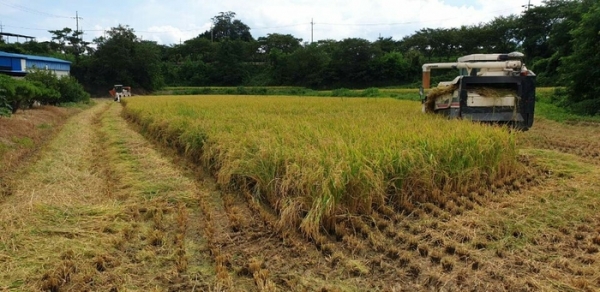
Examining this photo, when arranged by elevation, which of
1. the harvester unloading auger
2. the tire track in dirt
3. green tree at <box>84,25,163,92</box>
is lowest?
the tire track in dirt

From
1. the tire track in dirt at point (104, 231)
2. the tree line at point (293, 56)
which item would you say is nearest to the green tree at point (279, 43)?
the tree line at point (293, 56)

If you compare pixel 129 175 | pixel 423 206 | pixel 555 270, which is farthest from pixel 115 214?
pixel 555 270

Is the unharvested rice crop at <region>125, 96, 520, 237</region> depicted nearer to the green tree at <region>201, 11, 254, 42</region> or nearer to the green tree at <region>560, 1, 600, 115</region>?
the green tree at <region>560, 1, 600, 115</region>

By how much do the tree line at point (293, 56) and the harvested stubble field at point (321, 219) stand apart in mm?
32824

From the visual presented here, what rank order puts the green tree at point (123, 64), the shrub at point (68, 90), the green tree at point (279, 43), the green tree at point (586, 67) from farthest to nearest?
1. the green tree at point (279, 43)
2. the green tree at point (123, 64)
3. the shrub at point (68, 90)
4. the green tree at point (586, 67)

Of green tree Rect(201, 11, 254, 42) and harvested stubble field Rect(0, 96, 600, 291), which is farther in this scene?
green tree Rect(201, 11, 254, 42)

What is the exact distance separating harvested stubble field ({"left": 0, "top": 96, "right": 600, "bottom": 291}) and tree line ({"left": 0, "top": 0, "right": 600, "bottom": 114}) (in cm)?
3282

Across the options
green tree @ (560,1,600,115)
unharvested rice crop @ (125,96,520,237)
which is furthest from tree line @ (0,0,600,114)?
unharvested rice crop @ (125,96,520,237)

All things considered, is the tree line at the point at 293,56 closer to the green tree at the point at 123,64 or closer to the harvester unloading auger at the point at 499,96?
the green tree at the point at 123,64

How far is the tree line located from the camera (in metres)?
38.3

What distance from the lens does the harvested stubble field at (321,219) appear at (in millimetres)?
2795

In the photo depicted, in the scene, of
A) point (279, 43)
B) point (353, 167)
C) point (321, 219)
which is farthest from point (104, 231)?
point (279, 43)

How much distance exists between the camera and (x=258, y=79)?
169ft

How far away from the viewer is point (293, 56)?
48.6 metres
